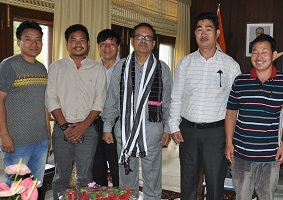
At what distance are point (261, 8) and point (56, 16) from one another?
12.4 feet

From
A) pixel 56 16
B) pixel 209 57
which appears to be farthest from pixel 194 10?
pixel 209 57

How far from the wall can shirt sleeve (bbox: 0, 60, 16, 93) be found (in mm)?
4812

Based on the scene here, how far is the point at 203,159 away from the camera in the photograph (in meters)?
2.57

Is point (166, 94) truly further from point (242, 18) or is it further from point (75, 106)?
Answer: point (242, 18)

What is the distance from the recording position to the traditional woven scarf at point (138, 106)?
2.71 metres

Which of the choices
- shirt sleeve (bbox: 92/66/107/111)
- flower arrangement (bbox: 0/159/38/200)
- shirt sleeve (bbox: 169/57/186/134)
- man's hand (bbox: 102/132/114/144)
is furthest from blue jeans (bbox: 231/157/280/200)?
flower arrangement (bbox: 0/159/38/200)

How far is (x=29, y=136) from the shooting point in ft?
8.49

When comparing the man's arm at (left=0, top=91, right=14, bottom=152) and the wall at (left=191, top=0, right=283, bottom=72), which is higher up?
the wall at (left=191, top=0, right=283, bottom=72)

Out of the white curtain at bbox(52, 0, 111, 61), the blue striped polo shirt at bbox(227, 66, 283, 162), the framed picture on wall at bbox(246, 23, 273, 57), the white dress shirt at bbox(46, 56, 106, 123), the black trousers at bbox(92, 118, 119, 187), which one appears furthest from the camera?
the framed picture on wall at bbox(246, 23, 273, 57)

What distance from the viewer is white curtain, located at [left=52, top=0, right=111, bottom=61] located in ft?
13.7

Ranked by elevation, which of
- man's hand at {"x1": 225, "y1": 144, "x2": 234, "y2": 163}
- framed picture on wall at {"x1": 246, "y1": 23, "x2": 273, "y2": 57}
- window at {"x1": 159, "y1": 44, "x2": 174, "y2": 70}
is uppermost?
framed picture on wall at {"x1": 246, "y1": 23, "x2": 273, "y2": 57}

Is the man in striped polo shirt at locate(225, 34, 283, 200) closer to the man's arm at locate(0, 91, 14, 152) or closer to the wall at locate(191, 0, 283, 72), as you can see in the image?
the man's arm at locate(0, 91, 14, 152)

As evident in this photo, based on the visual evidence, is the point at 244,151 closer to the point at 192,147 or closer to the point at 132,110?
the point at 192,147

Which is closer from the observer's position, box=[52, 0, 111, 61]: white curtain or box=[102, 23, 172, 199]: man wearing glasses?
box=[102, 23, 172, 199]: man wearing glasses
